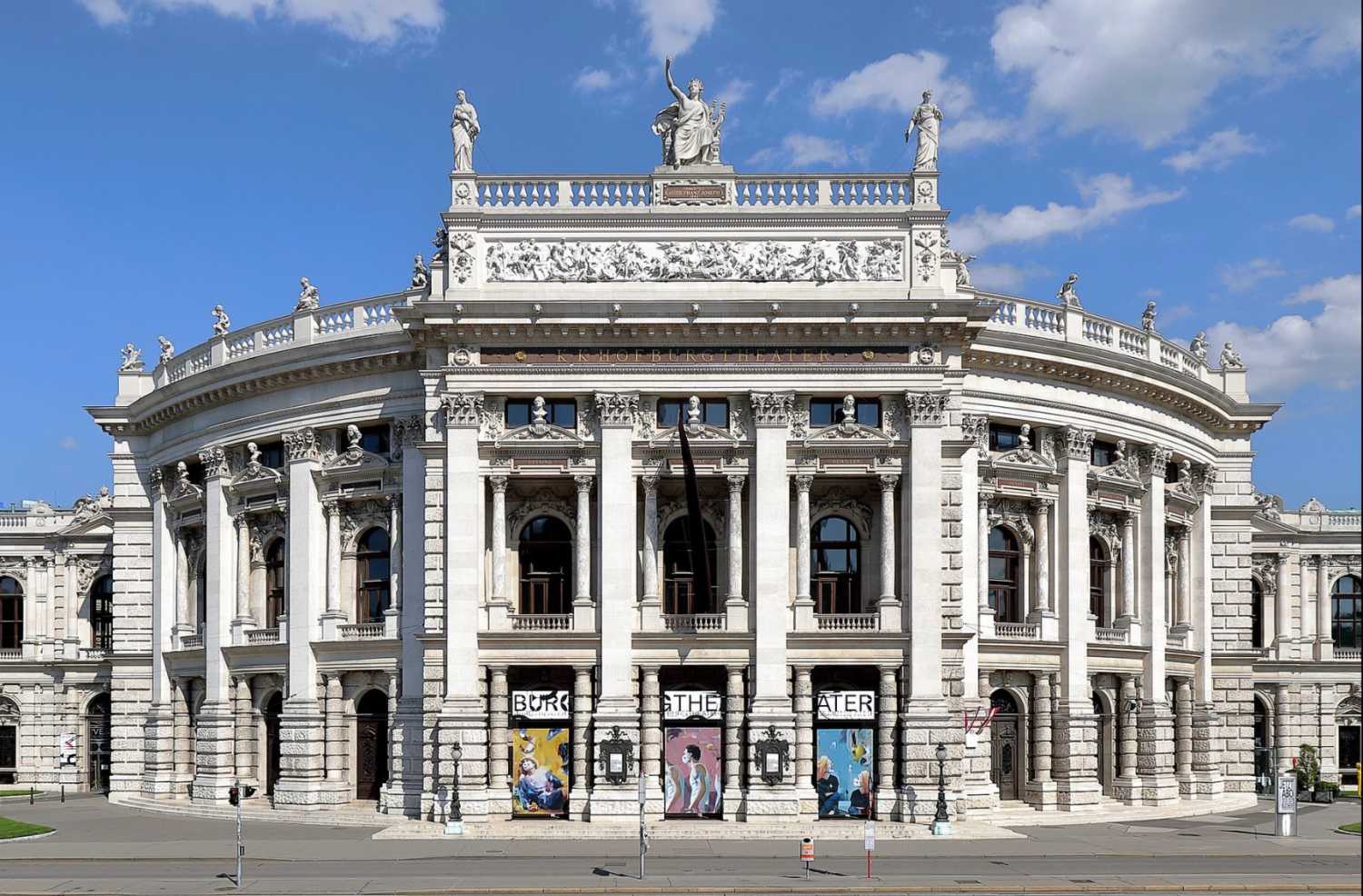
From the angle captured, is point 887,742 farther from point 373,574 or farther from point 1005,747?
point 373,574

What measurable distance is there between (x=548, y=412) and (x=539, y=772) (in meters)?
12.7

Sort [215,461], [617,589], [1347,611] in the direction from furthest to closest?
[1347,611], [215,461], [617,589]

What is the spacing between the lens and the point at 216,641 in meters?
67.5

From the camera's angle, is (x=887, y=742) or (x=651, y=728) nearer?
(x=887, y=742)

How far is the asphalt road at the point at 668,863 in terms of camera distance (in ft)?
133

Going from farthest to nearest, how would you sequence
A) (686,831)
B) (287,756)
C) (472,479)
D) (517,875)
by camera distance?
1. (287,756)
2. (472,479)
3. (686,831)
4. (517,875)

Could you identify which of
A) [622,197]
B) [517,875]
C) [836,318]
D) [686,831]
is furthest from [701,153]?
[517,875]

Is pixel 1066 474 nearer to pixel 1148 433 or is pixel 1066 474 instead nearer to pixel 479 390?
pixel 1148 433

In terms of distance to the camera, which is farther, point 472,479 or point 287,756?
point 287,756

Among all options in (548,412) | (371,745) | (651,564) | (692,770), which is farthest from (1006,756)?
(371,745)

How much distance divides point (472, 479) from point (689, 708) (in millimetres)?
11124

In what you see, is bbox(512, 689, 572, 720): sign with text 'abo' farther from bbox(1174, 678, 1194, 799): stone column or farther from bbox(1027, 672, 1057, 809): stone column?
bbox(1174, 678, 1194, 799): stone column

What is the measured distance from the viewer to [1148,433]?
226 feet

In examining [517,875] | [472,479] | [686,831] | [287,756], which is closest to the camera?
[517,875]
